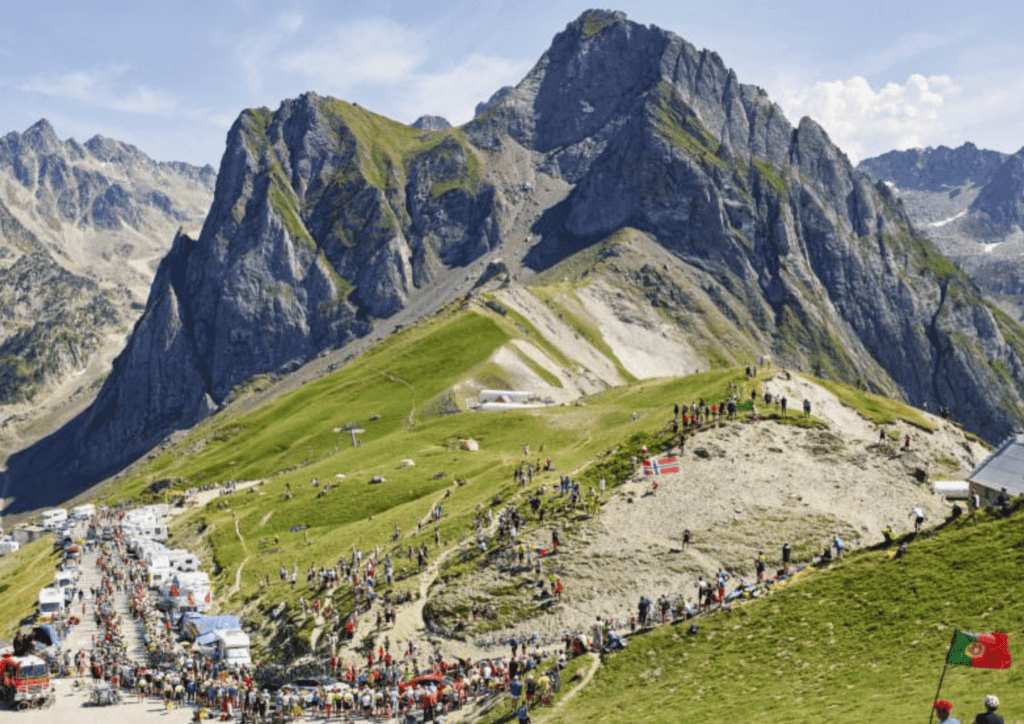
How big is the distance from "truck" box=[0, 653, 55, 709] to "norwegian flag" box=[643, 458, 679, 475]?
5257cm

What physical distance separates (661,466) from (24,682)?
54946 mm

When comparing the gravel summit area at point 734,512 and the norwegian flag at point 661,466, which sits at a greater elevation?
the norwegian flag at point 661,466

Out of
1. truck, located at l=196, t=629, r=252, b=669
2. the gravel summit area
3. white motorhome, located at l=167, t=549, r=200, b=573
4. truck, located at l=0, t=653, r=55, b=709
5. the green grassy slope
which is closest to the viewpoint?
the green grassy slope

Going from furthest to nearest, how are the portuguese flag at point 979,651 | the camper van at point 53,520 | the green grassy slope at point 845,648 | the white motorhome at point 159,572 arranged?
the camper van at point 53,520
the white motorhome at point 159,572
the green grassy slope at point 845,648
the portuguese flag at point 979,651

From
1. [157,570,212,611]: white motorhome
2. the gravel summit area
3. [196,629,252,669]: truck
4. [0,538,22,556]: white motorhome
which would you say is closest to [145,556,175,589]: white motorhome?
[157,570,212,611]: white motorhome

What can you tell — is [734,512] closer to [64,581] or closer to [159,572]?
[159,572]

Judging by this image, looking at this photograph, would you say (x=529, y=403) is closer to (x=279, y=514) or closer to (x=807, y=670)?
(x=279, y=514)

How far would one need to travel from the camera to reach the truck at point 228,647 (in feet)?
245

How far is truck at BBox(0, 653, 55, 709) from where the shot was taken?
60.5 m

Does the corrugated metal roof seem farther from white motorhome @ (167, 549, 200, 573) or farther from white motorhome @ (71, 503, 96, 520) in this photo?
white motorhome @ (71, 503, 96, 520)

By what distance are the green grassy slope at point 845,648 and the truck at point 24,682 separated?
3738 cm

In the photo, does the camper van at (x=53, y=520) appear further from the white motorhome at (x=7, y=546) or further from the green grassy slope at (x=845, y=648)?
the green grassy slope at (x=845, y=648)

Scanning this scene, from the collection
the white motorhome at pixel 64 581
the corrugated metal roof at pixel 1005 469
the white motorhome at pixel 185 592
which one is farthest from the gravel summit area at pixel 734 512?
the white motorhome at pixel 64 581

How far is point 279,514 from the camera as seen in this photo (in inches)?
5030
